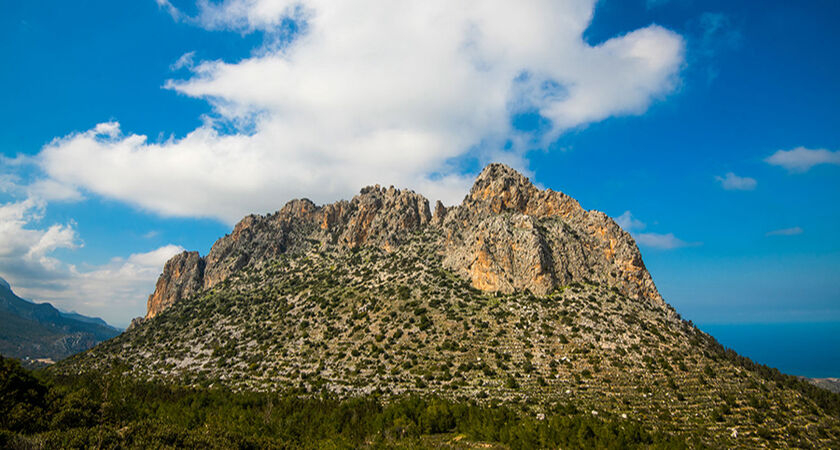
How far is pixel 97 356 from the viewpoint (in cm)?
6819

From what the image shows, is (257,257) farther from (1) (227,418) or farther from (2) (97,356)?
(1) (227,418)

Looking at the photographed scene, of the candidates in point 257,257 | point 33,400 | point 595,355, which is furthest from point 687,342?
point 257,257

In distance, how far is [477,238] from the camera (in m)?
69.8

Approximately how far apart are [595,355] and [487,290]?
22483 millimetres

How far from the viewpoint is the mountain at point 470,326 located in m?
36.2

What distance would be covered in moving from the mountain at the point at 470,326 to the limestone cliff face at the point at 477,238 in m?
0.37

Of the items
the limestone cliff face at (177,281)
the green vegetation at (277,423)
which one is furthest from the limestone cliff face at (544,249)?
the limestone cliff face at (177,281)

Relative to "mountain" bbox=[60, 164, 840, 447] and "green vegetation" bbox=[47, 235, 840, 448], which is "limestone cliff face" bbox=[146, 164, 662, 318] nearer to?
"mountain" bbox=[60, 164, 840, 447]

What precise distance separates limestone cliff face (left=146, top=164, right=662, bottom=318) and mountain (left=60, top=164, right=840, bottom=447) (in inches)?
14.4

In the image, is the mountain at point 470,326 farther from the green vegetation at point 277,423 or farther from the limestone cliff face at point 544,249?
the green vegetation at point 277,423

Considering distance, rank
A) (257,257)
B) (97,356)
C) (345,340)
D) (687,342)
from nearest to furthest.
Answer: (687,342), (345,340), (97,356), (257,257)

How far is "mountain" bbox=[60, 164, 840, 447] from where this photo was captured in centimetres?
3619

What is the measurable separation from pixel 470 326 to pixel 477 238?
70.2 feet

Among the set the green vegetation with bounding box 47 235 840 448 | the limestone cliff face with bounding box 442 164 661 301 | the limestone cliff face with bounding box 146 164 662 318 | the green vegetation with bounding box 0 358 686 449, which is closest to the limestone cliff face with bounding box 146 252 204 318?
the limestone cliff face with bounding box 146 164 662 318
